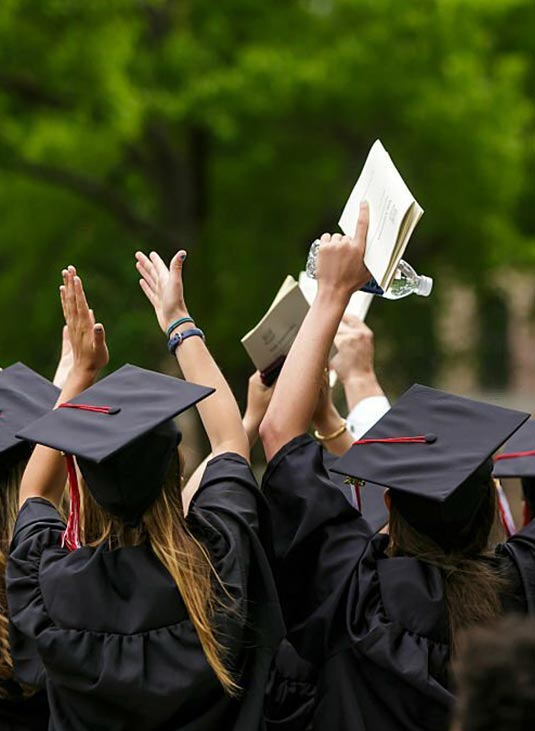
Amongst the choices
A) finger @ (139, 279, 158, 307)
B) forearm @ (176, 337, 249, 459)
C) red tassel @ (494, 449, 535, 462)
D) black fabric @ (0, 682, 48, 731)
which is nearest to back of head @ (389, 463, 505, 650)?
forearm @ (176, 337, 249, 459)

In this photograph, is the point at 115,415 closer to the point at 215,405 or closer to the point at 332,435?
the point at 215,405

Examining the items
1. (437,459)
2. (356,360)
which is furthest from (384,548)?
(356,360)

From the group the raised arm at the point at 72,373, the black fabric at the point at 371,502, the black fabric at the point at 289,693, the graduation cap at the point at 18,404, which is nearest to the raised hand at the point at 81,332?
the raised arm at the point at 72,373

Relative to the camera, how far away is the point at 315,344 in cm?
331

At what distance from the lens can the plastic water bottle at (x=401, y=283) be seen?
355 centimetres

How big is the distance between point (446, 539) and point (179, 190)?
10351 mm

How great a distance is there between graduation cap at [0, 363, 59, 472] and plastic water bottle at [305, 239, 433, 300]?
883 millimetres

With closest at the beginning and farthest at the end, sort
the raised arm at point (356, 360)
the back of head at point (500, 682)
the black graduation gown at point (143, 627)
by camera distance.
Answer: the back of head at point (500, 682) → the black graduation gown at point (143, 627) → the raised arm at point (356, 360)

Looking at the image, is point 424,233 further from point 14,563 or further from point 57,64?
point 14,563

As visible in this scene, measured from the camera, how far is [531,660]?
199cm

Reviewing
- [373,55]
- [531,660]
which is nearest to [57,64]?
[373,55]

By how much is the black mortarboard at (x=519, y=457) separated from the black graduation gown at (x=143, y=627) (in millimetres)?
981

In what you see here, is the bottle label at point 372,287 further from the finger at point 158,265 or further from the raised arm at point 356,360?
the raised arm at point 356,360

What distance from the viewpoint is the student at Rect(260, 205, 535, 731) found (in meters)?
3.09
